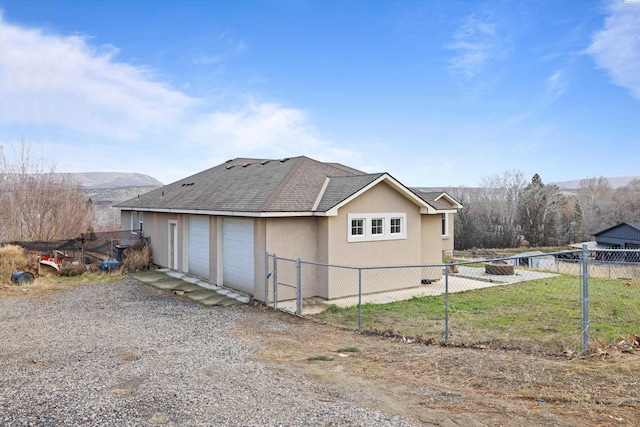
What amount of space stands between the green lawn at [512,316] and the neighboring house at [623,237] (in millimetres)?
24148

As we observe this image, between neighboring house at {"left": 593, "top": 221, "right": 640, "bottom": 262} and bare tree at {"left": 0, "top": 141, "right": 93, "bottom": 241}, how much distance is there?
133ft

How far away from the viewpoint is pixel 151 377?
600 cm

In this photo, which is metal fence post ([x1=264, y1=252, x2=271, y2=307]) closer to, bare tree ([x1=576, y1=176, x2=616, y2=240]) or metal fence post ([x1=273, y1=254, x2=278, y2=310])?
metal fence post ([x1=273, y1=254, x2=278, y2=310])

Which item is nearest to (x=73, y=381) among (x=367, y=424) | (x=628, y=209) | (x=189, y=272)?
(x=367, y=424)

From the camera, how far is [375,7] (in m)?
18.4

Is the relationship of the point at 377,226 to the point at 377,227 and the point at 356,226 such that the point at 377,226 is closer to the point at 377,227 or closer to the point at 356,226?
the point at 377,227

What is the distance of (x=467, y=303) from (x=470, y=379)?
6874mm

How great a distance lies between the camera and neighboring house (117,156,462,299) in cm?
1211

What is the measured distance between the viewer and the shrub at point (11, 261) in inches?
604

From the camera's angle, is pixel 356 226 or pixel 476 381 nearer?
pixel 476 381

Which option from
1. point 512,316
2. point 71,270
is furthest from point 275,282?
point 71,270

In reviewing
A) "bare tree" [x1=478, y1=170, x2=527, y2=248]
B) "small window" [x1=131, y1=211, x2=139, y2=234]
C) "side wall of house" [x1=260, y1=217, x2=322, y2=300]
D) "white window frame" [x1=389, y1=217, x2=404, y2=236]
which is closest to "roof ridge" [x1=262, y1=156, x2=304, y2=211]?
"side wall of house" [x1=260, y1=217, x2=322, y2=300]

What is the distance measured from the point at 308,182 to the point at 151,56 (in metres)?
11.1


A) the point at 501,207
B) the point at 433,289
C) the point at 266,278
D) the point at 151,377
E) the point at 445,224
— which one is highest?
the point at 501,207
